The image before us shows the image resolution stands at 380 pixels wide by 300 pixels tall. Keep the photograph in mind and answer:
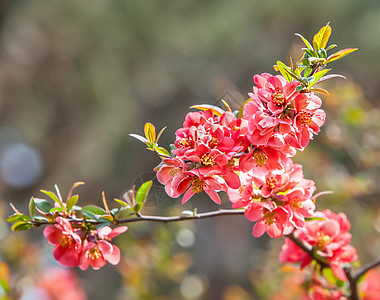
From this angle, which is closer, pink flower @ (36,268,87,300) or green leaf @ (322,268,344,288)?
green leaf @ (322,268,344,288)

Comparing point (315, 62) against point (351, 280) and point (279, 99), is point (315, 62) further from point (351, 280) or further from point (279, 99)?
point (351, 280)

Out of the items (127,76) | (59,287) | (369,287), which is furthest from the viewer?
(127,76)

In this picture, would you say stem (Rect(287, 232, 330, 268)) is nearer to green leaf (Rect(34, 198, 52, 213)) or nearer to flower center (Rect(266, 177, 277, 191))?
flower center (Rect(266, 177, 277, 191))

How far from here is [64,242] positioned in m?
0.52

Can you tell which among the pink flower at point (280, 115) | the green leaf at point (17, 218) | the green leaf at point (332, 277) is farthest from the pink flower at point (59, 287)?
the pink flower at point (280, 115)

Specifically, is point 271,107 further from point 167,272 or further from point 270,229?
point 167,272

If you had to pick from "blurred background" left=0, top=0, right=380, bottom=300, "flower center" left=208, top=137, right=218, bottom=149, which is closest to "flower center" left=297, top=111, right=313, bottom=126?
"flower center" left=208, top=137, right=218, bottom=149

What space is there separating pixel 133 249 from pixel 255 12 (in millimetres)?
3019

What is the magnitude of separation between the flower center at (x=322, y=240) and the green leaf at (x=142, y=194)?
28 cm

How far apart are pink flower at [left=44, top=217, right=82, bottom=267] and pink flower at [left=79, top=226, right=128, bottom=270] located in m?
0.01

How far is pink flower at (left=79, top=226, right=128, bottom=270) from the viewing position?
530mm

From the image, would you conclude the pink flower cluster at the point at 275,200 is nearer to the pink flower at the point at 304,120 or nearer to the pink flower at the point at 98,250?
the pink flower at the point at 304,120

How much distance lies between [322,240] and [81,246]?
360 millimetres

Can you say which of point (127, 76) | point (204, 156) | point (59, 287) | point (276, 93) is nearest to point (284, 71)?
point (276, 93)
